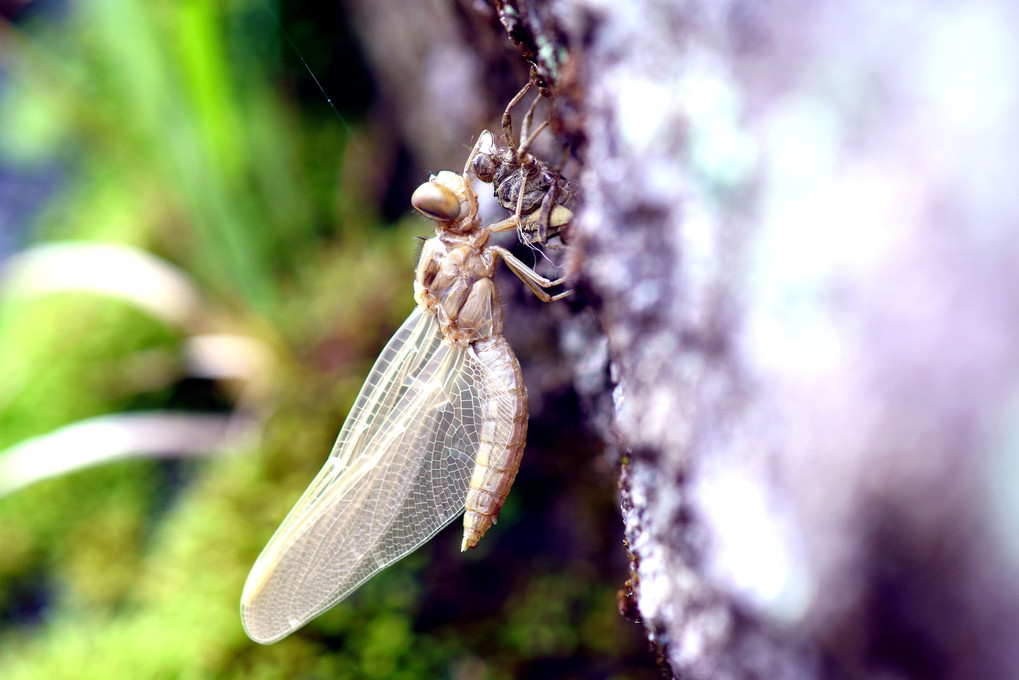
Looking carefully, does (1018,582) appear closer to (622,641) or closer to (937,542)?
(937,542)

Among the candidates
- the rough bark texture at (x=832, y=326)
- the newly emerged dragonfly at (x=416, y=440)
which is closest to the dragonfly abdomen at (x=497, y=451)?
the newly emerged dragonfly at (x=416, y=440)

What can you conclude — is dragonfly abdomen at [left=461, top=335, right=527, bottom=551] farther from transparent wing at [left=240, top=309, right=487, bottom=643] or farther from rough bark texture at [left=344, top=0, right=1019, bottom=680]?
rough bark texture at [left=344, top=0, right=1019, bottom=680]

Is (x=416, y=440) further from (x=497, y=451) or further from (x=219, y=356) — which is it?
(x=219, y=356)

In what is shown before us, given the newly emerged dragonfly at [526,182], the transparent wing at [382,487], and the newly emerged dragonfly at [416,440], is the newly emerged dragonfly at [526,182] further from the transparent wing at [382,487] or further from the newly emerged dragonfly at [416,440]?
the transparent wing at [382,487]

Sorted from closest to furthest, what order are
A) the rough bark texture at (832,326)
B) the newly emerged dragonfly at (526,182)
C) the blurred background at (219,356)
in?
1. the rough bark texture at (832,326)
2. the newly emerged dragonfly at (526,182)
3. the blurred background at (219,356)

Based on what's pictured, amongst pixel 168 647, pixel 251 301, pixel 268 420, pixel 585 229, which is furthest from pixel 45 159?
pixel 585 229

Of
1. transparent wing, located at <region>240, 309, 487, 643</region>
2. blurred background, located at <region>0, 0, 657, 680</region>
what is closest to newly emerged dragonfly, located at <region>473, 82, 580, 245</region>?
blurred background, located at <region>0, 0, 657, 680</region>
